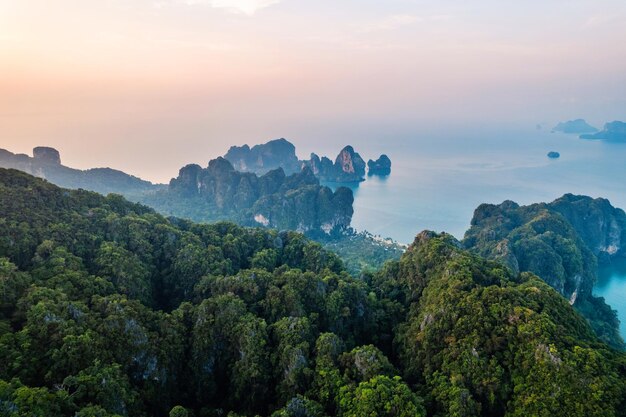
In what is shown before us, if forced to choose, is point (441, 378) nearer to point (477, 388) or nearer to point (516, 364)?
point (477, 388)

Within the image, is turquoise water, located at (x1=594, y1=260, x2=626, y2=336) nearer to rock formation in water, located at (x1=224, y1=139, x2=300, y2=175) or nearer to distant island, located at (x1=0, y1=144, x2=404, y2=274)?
distant island, located at (x1=0, y1=144, x2=404, y2=274)

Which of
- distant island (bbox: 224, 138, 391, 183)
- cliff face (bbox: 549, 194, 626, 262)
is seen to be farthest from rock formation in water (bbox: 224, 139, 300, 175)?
cliff face (bbox: 549, 194, 626, 262)

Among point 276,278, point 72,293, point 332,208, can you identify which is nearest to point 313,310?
point 276,278

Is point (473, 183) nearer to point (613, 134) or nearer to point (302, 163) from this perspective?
point (302, 163)

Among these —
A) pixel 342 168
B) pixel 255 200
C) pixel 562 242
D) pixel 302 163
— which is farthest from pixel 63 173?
pixel 562 242

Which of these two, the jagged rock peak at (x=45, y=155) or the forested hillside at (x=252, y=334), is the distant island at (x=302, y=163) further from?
the forested hillside at (x=252, y=334)

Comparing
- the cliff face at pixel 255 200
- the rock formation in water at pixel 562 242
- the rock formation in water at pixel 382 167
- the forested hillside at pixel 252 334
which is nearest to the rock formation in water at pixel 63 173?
the cliff face at pixel 255 200
